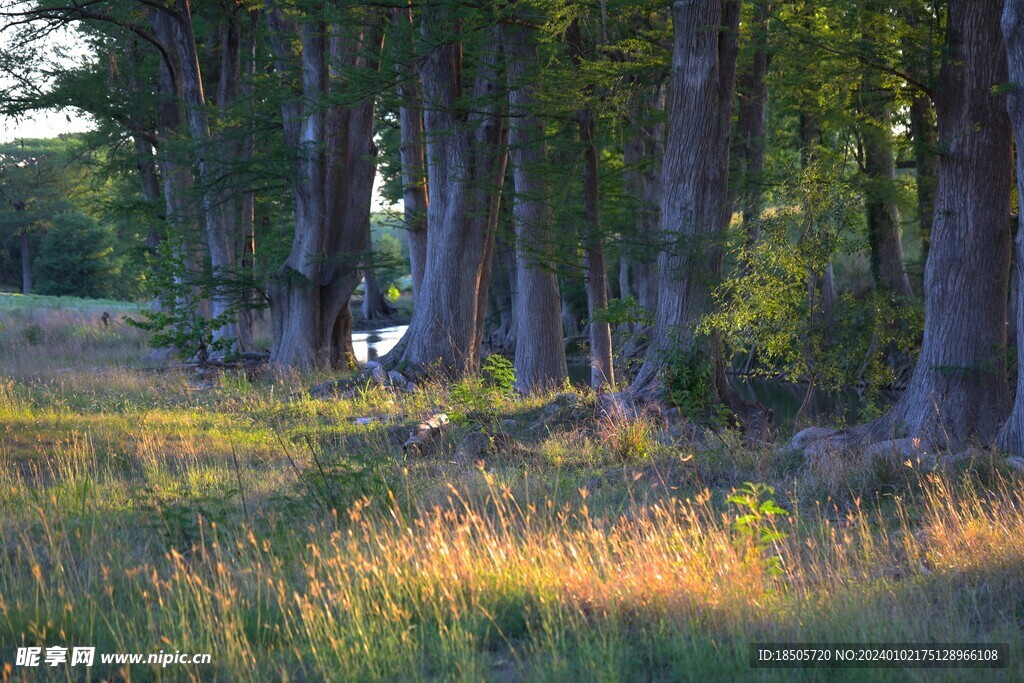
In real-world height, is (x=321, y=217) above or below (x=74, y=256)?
below

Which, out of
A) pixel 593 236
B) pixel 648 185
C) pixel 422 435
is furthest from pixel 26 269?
pixel 422 435

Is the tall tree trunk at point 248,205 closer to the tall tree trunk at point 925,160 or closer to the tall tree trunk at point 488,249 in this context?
the tall tree trunk at point 488,249

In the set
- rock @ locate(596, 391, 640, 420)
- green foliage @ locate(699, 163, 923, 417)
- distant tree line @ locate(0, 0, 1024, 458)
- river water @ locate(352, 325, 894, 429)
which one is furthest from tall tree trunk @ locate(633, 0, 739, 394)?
river water @ locate(352, 325, 894, 429)

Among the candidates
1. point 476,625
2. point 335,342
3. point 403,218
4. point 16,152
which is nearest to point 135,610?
point 476,625

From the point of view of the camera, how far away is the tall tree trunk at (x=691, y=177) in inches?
513

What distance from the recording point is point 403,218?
1984 cm

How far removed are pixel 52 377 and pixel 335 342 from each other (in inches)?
254

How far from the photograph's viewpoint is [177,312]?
19875 mm

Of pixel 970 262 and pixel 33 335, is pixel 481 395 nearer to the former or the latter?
pixel 970 262

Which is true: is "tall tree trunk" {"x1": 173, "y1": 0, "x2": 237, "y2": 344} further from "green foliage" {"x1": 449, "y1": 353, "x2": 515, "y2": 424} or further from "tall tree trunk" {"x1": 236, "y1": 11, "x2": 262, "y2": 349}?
"green foliage" {"x1": 449, "y1": 353, "x2": 515, "y2": 424}

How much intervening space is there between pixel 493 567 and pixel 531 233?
36.7 ft

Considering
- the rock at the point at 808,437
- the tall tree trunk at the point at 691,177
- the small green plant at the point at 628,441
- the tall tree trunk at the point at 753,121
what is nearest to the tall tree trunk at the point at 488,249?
the tall tree trunk at the point at 691,177

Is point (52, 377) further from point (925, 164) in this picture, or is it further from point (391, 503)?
point (925, 164)

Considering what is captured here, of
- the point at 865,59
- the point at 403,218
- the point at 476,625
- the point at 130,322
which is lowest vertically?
the point at 476,625
